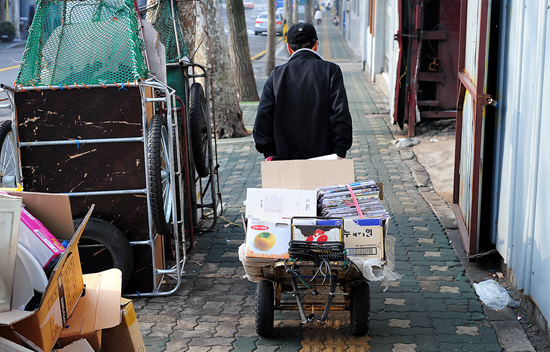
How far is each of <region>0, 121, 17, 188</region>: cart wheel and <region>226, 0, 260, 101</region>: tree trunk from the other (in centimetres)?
879

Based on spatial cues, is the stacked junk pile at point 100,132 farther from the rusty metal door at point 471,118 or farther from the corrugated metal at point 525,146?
the corrugated metal at point 525,146

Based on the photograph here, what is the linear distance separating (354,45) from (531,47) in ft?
97.9

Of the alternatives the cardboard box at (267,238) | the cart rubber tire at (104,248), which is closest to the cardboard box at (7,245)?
the cardboard box at (267,238)

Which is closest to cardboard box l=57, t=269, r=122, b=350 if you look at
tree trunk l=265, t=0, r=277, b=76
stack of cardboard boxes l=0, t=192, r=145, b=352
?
stack of cardboard boxes l=0, t=192, r=145, b=352

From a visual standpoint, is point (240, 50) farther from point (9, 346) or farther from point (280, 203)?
point (9, 346)

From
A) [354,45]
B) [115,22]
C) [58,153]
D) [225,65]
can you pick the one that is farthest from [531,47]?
[354,45]

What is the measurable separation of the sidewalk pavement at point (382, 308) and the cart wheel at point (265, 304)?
158mm

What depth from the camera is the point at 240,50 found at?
44.0ft

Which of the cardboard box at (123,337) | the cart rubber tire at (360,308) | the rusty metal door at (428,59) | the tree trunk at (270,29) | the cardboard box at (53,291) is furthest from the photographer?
the tree trunk at (270,29)

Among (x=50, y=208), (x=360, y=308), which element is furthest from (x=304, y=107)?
(x=50, y=208)

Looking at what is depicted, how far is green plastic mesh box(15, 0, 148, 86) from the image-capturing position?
4.33 m

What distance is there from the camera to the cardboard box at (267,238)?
3.37m

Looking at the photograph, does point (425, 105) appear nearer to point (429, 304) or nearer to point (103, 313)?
point (429, 304)

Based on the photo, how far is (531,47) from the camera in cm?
383
